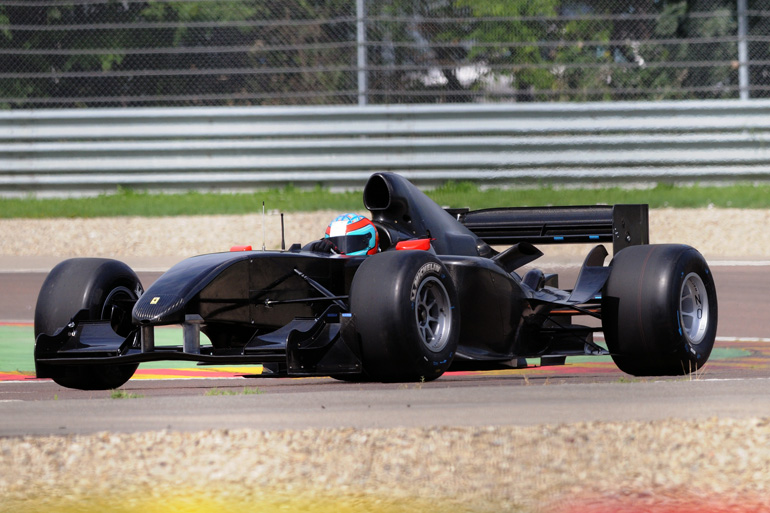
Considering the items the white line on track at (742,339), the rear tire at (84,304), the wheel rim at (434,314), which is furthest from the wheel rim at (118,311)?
the white line on track at (742,339)

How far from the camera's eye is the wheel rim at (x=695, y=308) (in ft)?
26.9

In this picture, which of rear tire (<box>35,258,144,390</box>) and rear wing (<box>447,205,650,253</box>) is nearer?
rear tire (<box>35,258,144,390</box>)

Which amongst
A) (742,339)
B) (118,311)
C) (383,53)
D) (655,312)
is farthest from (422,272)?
(383,53)

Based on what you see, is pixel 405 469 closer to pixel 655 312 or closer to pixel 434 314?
pixel 434 314

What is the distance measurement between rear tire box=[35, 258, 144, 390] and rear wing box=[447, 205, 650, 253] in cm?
292

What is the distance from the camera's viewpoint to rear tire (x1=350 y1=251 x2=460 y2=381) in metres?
6.80

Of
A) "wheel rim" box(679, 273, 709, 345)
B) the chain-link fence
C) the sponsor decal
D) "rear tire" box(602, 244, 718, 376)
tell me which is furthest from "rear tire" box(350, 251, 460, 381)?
the chain-link fence

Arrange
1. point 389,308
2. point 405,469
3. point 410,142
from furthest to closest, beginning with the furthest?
point 410,142 < point 389,308 < point 405,469

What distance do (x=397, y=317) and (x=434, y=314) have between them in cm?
61

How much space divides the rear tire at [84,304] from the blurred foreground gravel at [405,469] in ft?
7.76

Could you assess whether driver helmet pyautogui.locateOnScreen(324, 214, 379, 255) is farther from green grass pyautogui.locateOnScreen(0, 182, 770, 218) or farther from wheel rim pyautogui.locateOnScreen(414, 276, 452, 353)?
green grass pyautogui.locateOnScreen(0, 182, 770, 218)

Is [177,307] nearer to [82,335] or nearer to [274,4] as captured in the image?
[82,335]

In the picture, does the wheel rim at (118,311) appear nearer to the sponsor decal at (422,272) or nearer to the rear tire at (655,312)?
the sponsor decal at (422,272)

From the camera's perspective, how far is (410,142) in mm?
14492
